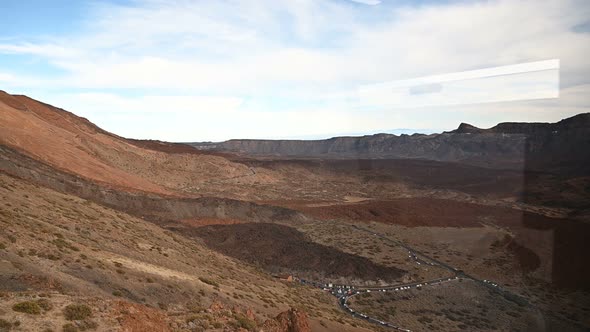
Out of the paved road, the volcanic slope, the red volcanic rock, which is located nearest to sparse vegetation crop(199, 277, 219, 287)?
the red volcanic rock

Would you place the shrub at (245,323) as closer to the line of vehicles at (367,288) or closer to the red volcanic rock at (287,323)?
the red volcanic rock at (287,323)

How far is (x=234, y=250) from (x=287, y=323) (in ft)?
76.4

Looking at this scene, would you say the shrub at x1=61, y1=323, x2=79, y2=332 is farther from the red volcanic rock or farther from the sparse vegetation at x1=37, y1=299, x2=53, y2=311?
the red volcanic rock

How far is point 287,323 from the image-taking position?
13422 mm

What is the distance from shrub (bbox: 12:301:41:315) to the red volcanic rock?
252 inches

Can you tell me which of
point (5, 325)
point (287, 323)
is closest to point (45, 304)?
point (5, 325)

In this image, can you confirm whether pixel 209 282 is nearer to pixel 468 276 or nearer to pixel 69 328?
pixel 69 328

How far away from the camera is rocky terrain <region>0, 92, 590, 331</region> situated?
40.1 ft

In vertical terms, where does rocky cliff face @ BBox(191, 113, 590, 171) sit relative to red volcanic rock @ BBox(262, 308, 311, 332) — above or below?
above

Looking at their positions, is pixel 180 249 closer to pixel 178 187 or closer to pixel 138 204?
pixel 138 204

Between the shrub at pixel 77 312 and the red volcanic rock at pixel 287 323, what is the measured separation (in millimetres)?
5369

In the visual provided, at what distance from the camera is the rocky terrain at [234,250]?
12.2 m

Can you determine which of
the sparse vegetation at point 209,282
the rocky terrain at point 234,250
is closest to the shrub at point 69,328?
the rocky terrain at point 234,250

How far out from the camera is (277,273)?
105ft
